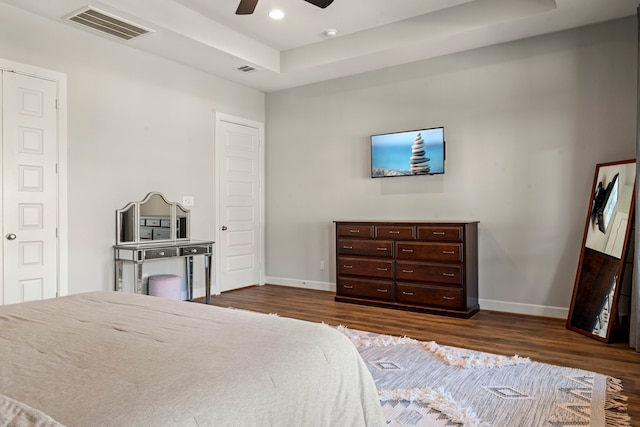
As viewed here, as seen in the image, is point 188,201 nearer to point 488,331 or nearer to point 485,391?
point 488,331

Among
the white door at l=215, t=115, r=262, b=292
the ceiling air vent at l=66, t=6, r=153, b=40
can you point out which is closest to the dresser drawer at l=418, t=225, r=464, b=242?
the white door at l=215, t=115, r=262, b=292

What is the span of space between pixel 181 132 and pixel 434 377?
4.02 m

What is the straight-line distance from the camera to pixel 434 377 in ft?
9.28

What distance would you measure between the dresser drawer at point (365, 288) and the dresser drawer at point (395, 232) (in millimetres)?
527

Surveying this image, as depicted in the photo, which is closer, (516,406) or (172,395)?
(172,395)

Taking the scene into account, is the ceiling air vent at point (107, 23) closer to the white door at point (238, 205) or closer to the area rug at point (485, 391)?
the white door at point (238, 205)

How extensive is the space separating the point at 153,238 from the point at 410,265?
9.47 ft

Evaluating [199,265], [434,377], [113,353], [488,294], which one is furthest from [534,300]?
[113,353]

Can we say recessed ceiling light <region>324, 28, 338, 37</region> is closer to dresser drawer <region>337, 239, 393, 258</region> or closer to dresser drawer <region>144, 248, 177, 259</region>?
dresser drawer <region>337, 239, 393, 258</region>

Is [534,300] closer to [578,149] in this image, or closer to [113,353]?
[578,149]

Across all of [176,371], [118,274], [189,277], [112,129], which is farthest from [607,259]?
[112,129]

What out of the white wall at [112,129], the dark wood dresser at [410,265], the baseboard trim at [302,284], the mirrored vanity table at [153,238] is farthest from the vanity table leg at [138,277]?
the baseboard trim at [302,284]

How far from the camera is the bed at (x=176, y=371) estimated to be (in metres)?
1.07

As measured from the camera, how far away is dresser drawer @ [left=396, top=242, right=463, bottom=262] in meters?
4.49
